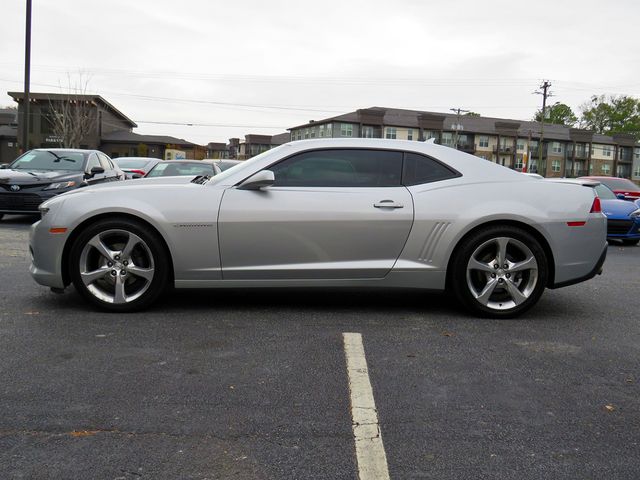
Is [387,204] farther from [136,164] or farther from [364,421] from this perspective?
[136,164]

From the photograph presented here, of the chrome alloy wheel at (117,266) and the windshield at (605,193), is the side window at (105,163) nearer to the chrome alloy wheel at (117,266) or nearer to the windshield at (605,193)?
the chrome alloy wheel at (117,266)

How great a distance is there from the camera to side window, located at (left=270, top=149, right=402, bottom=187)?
4.87 meters

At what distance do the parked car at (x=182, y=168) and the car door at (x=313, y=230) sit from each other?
9.16 m

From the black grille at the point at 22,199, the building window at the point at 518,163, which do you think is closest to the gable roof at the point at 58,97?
the black grille at the point at 22,199

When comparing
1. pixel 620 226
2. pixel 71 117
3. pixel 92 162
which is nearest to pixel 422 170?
pixel 620 226

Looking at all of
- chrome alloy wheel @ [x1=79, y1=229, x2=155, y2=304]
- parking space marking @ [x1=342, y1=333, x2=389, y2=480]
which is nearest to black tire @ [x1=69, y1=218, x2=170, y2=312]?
chrome alloy wheel @ [x1=79, y1=229, x2=155, y2=304]

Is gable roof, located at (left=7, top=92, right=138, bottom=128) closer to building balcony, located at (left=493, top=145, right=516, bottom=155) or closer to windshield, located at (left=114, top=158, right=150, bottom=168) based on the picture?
windshield, located at (left=114, top=158, right=150, bottom=168)

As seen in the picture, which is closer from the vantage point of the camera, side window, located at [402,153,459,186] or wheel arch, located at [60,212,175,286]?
wheel arch, located at [60,212,175,286]

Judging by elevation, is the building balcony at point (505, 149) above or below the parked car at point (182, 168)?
above

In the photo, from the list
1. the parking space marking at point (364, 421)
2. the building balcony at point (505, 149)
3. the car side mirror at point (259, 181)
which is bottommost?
the parking space marking at point (364, 421)

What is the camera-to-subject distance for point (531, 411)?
3000 mm

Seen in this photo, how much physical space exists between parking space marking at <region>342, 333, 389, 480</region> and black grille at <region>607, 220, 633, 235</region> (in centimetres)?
919

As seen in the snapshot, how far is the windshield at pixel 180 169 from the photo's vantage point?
44.9 feet

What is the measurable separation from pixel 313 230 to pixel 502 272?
1557 mm
